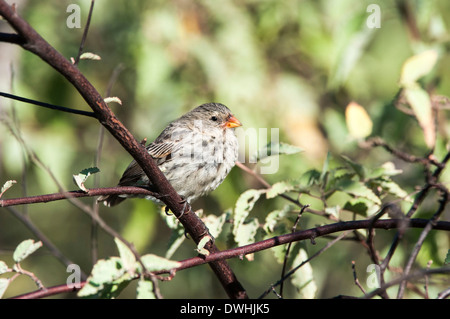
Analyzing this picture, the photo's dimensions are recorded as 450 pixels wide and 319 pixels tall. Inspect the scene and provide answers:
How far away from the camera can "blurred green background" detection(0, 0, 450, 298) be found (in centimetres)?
418

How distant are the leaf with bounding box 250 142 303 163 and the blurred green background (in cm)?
95

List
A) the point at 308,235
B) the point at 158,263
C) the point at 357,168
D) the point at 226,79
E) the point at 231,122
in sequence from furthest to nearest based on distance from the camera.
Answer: the point at 226,79, the point at 231,122, the point at 357,168, the point at 308,235, the point at 158,263

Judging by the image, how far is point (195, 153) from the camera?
12.3 feet

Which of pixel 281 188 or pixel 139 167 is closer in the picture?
pixel 281 188

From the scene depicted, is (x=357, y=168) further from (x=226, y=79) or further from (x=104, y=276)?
(x=226, y=79)

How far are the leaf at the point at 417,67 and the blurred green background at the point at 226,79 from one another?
914 mm

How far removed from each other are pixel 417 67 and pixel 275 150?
0.80 m

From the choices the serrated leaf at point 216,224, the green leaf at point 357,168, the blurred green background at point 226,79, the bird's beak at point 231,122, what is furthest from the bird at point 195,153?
the green leaf at point 357,168

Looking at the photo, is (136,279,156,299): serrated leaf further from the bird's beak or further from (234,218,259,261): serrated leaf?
the bird's beak

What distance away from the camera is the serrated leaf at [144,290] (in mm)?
2197

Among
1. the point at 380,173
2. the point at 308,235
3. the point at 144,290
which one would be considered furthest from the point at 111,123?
the point at 380,173

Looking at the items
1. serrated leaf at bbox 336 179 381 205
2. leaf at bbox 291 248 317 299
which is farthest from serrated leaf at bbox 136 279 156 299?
serrated leaf at bbox 336 179 381 205
